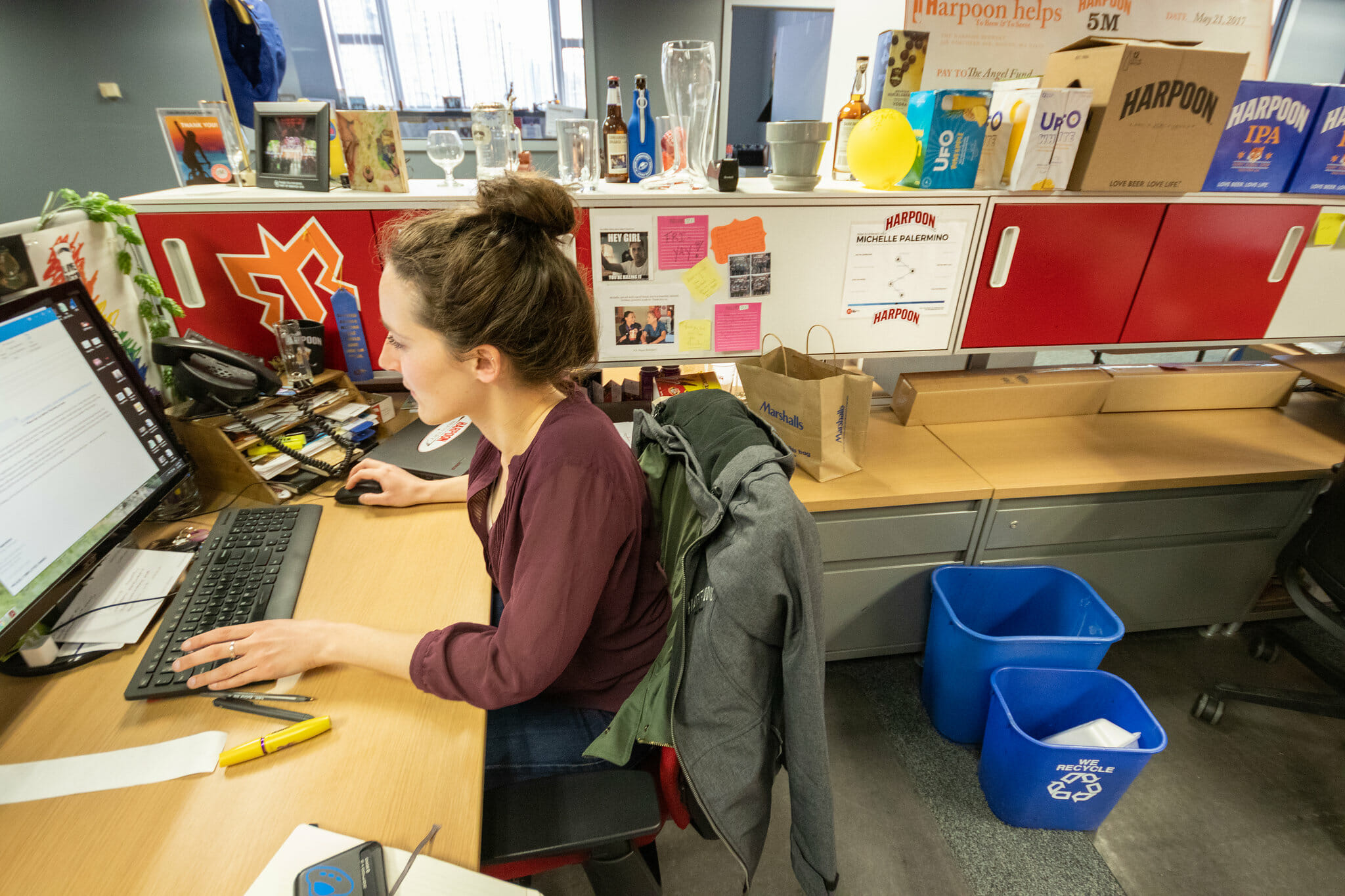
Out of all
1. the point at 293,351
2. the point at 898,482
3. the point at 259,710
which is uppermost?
the point at 293,351

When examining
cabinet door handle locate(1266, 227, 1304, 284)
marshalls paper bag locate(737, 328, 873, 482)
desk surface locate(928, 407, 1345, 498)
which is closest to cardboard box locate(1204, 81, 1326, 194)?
cabinet door handle locate(1266, 227, 1304, 284)

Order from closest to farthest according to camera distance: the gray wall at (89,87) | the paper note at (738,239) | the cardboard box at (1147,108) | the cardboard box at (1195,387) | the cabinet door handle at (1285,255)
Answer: the cardboard box at (1147,108) → the paper note at (738,239) → the cabinet door handle at (1285,255) → the cardboard box at (1195,387) → the gray wall at (89,87)

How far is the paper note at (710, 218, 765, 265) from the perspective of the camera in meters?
1.54

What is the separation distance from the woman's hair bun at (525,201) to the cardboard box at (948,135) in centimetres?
111

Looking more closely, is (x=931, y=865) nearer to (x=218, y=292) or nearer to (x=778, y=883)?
(x=778, y=883)

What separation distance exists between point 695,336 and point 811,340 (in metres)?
0.33

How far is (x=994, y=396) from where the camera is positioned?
183 cm

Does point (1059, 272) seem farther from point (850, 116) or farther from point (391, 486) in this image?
point (391, 486)

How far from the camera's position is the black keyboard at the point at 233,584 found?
2.69 ft

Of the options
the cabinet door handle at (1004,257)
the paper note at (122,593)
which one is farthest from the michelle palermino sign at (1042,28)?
the paper note at (122,593)

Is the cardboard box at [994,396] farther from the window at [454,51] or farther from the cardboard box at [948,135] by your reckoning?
the window at [454,51]

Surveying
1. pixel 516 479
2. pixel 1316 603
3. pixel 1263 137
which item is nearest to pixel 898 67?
pixel 1263 137

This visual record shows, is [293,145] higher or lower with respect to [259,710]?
higher

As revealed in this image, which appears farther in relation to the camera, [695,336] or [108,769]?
[695,336]
